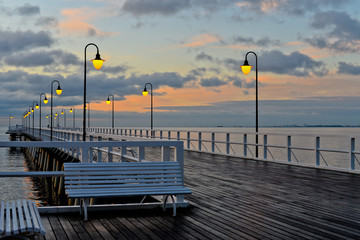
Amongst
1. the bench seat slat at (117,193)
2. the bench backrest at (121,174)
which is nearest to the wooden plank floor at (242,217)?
the bench seat slat at (117,193)

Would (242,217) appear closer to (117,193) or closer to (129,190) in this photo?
(129,190)

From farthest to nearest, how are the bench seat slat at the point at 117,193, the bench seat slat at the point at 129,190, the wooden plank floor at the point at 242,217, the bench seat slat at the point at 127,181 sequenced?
the bench seat slat at the point at 127,181 < the bench seat slat at the point at 129,190 < the bench seat slat at the point at 117,193 < the wooden plank floor at the point at 242,217

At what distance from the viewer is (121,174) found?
7258mm

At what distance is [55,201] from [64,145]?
24893 millimetres

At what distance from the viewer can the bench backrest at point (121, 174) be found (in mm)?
6984

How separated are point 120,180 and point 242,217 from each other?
2.04 meters

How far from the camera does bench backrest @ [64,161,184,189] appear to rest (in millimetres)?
6984

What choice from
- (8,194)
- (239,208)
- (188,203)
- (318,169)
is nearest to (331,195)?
(239,208)

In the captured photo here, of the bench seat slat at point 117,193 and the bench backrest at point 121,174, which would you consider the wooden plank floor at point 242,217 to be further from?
the bench backrest at point 121,174

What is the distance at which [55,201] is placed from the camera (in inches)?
1212

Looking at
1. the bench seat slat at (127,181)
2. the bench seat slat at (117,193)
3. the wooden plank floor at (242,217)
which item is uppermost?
the bench seat slat at (127,181)

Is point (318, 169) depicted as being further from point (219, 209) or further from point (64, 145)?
point (64, 145)

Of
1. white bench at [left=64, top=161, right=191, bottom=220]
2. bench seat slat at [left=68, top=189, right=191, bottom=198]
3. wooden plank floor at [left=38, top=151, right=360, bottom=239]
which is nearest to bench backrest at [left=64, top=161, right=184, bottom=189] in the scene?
white bench at [left=64, top=161, right=191, bottom=220]

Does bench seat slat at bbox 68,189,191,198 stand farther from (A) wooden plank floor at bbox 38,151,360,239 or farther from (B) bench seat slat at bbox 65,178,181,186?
(A) wooden plank floor at bbox 38,151,360,239
